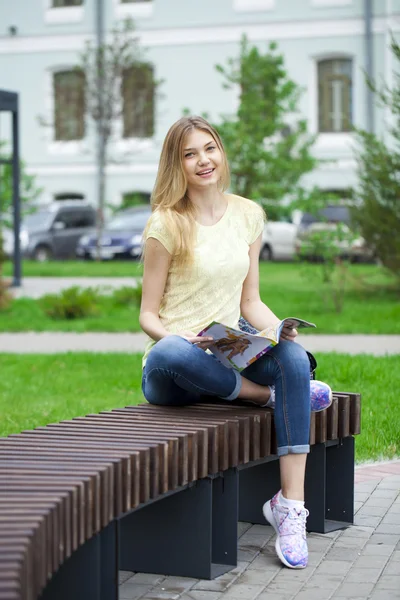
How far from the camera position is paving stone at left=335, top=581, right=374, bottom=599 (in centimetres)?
438

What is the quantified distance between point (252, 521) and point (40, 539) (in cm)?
221

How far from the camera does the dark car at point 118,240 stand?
1123 inches

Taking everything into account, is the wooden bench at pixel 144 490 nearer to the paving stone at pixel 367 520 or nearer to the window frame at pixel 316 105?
the paving stone at pixel 367 520

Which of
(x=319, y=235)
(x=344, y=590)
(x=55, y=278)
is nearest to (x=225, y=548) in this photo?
(x=344, y=590)

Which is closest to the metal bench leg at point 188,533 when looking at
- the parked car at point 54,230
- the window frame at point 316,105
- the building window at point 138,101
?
the parked car at point 54,230

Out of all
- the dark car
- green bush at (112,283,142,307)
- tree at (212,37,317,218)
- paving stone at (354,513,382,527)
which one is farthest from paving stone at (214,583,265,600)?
the dark car

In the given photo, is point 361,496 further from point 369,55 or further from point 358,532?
point 369,55

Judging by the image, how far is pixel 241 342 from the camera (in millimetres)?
4762

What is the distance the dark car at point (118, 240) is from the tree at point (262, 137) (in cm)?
433

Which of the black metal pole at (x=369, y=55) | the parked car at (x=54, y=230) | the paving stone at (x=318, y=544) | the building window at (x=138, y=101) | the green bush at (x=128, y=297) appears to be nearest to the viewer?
the paving stone at (x=318, y=544)

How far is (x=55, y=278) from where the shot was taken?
A: 74.0 ft

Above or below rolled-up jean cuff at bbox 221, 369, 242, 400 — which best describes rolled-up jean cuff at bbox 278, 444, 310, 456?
below

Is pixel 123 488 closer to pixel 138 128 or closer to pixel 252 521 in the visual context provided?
pixel 252 521

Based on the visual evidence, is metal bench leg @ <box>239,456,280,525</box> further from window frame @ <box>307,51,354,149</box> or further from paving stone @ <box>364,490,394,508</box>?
window frame @ <box>307,51,354,149</box>
